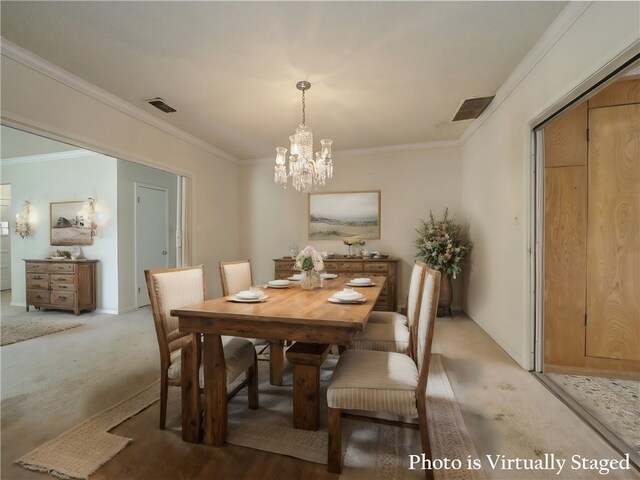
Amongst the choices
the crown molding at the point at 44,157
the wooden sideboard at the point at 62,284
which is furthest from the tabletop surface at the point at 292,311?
the crown molding at the point at 44,157

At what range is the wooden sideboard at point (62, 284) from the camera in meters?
4.36

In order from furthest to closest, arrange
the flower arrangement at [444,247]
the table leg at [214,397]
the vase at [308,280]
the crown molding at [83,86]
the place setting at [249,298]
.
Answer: the flower arrangement at [444,247] → the vase at [308,280] → the crown molding at [83,86] → the place setting at [249,298] → the table leg at [214,397]

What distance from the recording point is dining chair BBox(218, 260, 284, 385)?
7.34ft

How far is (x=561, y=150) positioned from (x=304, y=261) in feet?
7.67

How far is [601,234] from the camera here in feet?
7.79

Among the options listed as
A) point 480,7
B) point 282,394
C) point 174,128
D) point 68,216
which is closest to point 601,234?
point 480,7

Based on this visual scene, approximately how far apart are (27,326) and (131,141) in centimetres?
287

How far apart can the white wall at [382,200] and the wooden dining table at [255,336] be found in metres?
3.11

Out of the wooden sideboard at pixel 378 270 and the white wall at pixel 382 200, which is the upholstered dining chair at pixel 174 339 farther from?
the white wall at pixel 382 200

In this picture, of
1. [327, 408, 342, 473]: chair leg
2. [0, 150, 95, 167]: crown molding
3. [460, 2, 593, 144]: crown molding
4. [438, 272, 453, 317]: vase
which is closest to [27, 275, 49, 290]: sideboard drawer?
[0, 150, 95, 167]: crown molding

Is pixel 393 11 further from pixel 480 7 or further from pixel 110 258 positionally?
pixel 110 258

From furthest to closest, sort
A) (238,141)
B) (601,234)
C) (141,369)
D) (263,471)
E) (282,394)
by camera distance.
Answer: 1. (238,141)
2. (141,369)
3. (601,234)
4. (282,394)
5. (263,471)

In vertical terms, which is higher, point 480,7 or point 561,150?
point 480,7

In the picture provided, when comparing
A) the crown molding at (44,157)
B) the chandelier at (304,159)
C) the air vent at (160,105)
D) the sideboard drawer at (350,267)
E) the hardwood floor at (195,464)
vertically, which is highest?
the air vent at (160,105)
